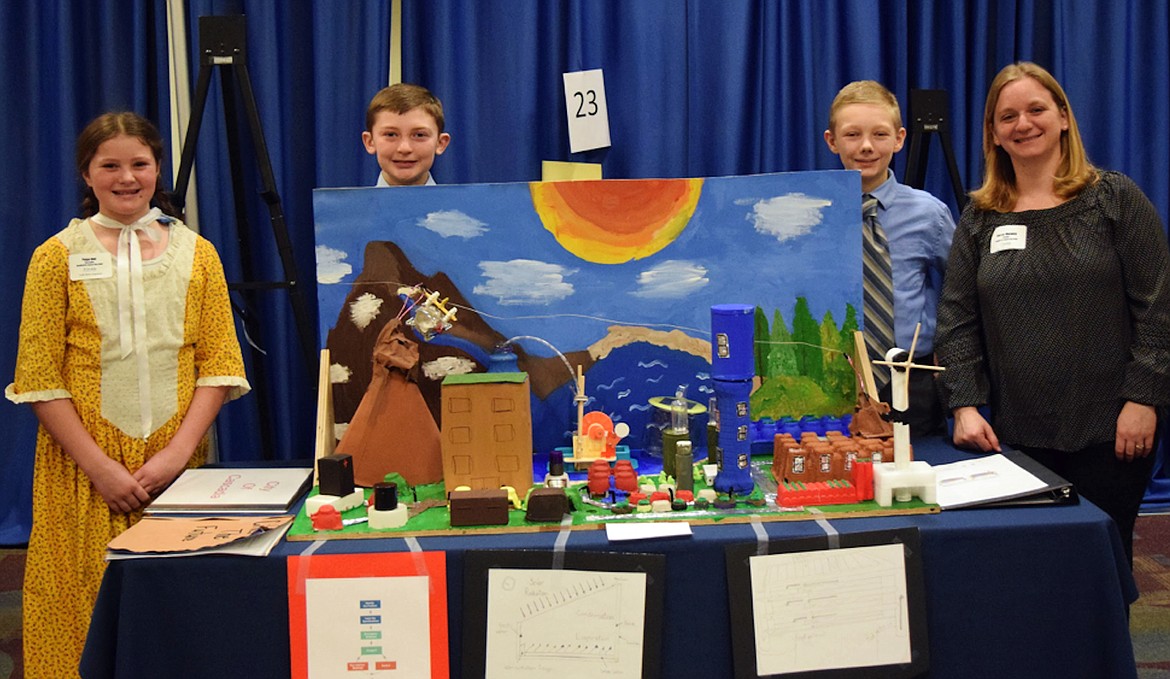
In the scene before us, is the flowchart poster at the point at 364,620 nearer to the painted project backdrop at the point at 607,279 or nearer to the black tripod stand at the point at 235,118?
the painted project backdrop at the point at 607,279

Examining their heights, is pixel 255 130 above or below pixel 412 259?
above

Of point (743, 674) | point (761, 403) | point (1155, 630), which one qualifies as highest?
point (761, 403)

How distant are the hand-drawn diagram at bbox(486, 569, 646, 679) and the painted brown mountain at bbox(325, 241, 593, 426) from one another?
0.56m

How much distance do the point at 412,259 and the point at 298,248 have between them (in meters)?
1.41

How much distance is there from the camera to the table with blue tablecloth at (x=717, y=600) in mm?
1649

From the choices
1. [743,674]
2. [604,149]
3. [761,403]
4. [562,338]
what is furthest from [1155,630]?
[604,149]

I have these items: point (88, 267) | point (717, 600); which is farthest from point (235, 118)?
point (717, 600)

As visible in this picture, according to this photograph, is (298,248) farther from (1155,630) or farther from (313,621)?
(1155,630)

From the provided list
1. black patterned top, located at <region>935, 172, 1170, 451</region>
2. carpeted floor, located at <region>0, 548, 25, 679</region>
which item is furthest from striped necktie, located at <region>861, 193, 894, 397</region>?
carpeted floor, located at <region>0, 548, 25, 679</region>

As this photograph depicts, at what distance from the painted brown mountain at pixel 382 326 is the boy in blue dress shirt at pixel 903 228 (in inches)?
36.1

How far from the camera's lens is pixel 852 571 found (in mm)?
1687

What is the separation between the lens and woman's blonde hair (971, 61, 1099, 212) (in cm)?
208

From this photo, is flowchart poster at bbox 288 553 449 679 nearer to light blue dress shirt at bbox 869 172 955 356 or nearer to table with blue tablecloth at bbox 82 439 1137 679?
table with blue tablecloth at bbox 82 439 1137 679

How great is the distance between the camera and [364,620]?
164cm
